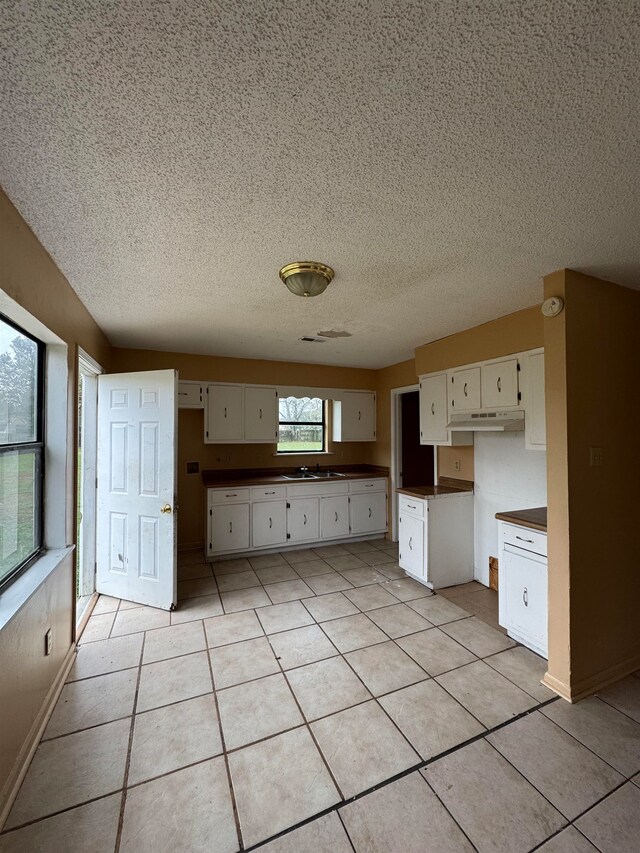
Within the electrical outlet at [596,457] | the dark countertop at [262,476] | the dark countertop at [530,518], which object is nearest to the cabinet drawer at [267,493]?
the dark countertop at [262,476]

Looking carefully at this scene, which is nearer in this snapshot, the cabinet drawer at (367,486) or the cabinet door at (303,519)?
the cabinet door at (303,519)

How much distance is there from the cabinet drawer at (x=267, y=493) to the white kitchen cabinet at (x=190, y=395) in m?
1.20

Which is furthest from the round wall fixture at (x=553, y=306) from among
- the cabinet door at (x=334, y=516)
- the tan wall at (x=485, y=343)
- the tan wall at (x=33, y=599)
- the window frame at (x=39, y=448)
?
the cabinet door at (x=334, y=516)

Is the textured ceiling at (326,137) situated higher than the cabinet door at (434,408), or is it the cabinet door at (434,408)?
the textured ceiling at (326,137)

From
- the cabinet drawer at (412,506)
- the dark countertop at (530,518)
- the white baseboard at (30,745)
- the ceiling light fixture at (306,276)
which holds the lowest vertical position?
the white baseboard at (30,745)

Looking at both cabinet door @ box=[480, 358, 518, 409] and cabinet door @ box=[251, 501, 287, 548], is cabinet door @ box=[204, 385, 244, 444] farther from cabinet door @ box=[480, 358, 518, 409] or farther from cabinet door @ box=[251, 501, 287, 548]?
cabinet door @ box=[480, 358, 518, 409]

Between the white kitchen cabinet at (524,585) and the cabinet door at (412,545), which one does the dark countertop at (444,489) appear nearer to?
the cabinet door at (412,545)

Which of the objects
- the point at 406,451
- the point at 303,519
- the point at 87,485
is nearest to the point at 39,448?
the point at 87,485

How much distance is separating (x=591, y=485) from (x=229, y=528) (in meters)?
3.38

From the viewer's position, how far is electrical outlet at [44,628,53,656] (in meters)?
1.84

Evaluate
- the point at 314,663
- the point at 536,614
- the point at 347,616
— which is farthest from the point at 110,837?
the point at 536,614

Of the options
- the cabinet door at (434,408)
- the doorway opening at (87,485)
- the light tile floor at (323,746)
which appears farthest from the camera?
the cabinet door at (434,408)

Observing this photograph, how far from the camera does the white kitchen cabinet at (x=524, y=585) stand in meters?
2.29

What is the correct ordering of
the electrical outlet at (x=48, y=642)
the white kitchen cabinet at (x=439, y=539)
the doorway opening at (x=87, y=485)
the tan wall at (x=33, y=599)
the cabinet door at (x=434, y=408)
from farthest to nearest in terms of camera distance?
the cabinet door at (x=434, y=408) < the white kitchen cabinet at (x=439, y=539) < the doorway opening at (x=87, y=485) < the electrical outlet at (x=48, y=642) < the tan wall at (x=33, y=599)
